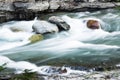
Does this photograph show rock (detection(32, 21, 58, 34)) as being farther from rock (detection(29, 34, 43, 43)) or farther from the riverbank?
the riverbank

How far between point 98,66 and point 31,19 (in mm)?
6295

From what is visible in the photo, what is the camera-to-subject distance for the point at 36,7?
13.3 m

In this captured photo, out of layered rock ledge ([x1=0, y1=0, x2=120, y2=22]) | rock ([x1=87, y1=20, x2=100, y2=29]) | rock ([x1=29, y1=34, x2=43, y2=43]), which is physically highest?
layered rock ledge ([x1=0, y1=0, x2=120, y2=22])

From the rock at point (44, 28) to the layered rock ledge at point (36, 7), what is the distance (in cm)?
192

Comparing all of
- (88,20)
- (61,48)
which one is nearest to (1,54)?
(61,48)

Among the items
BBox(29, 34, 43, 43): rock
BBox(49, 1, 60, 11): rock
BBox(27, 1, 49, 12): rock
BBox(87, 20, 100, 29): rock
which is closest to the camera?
BBox(29, 34, 43, 43): rock

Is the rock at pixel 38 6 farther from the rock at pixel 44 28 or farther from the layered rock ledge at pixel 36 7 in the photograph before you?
the rock at pixel 44 28

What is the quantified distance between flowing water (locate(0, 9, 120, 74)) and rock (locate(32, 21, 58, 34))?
0.18m

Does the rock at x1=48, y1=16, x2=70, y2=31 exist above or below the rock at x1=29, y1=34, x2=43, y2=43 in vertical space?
above

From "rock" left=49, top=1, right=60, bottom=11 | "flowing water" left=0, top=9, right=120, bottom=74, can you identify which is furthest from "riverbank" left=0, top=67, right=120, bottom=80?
"rock" left=49, top=1, right=60, bottom=11

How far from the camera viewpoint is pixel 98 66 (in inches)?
294

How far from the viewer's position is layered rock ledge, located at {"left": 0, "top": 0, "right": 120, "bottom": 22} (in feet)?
42.6

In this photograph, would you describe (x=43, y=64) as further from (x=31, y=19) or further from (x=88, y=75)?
(x=31, y=19)

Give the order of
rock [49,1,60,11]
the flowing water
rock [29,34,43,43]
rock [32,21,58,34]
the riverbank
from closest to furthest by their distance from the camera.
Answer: the riverbank
the flowing water
rock [29,34,43,43]
rock [32,21,58,34]
rock [49,1,60,11]
